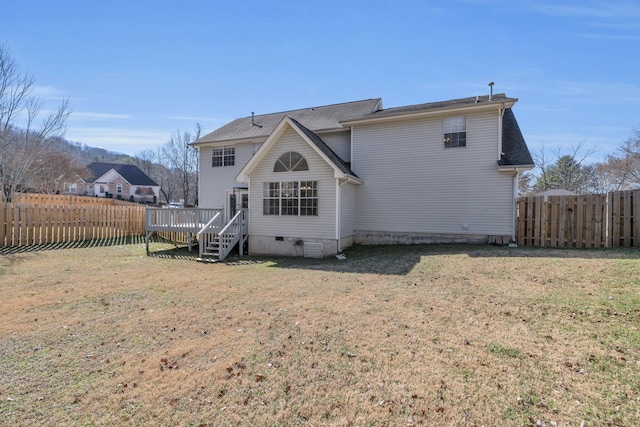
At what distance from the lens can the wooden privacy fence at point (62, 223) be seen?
1270 cm

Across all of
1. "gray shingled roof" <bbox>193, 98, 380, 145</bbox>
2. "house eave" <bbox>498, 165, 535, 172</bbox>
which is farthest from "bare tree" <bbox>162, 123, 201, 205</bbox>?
"house eave" <bbox>498, 165, 535, 172</bbox>

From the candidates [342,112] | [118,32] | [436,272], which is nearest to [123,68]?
[118,32]

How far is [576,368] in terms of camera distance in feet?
11.0

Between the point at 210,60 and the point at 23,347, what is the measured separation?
13218 millimetres

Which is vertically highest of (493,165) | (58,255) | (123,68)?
(123,68)

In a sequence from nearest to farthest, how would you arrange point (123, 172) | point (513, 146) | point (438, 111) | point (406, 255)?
point (406, 255) < point (438, 111) < point (513, 146) < point (123, 172)

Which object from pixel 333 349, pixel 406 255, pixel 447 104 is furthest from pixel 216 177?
pixel 333 349

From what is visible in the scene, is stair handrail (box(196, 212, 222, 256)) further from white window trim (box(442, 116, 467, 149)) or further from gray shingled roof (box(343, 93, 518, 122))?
white window trim (box(442, 116, 467, 149))

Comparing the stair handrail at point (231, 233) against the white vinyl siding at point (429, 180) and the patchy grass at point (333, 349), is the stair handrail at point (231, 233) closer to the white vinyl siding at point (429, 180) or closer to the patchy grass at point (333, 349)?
the patchy grass at point (333, 349)

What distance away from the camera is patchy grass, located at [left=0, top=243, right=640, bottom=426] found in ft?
9.37

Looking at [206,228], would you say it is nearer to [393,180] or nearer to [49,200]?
[393,180]

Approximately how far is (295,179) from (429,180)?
5.75 metres

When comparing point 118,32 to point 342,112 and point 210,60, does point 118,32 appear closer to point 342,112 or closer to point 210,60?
point 210,60

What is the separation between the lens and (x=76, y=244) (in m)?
14.0
